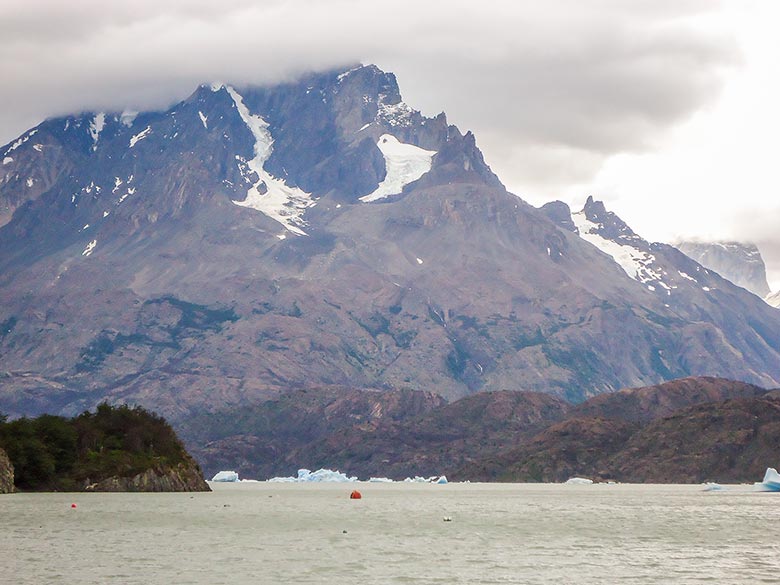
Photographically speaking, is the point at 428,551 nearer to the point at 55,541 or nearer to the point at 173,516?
the point at 55,541

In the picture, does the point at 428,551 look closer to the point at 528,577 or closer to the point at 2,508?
the point at 528,577

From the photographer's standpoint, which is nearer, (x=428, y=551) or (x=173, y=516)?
(x=428, y=551)

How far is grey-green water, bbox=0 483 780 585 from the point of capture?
101 m

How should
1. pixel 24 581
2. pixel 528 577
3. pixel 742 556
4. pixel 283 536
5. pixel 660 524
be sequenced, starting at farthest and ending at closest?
1. pixel 660 524
2. pixel 283 536
3. pixel 742 556
4. pixel 528 577
5. pixel 24 581

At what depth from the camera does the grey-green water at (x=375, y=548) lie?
101438 mm

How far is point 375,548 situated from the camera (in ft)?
419

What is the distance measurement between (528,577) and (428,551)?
24.6 m

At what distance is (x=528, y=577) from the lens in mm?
100875

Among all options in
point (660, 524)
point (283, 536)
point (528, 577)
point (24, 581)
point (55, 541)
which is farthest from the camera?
point (660, 524)

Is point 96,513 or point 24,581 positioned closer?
point 24,581

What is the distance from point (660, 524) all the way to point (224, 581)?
88779 millimetres

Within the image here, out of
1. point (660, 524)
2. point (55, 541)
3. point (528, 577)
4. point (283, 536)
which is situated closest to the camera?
point (528, 577)

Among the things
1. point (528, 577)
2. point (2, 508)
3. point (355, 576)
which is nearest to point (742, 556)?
point (528, 577)

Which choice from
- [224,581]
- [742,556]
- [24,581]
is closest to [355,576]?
[224,581]
